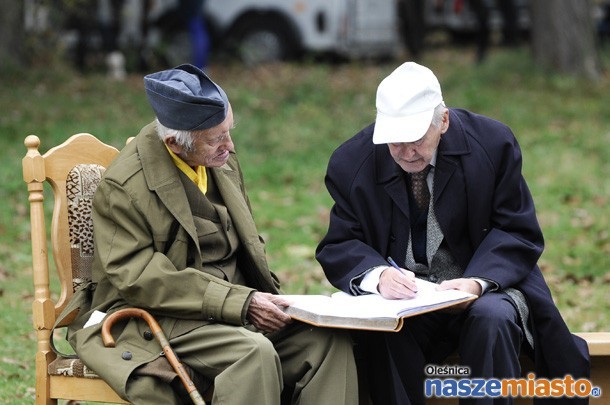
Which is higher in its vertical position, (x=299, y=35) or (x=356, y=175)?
(x=356, y=175)

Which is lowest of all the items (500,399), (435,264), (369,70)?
(369,70)

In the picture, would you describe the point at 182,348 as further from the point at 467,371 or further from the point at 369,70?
the point at 369,70

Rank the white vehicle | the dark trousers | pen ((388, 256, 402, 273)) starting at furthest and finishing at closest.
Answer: the white vehicle
pen ((388, 256, 402, 273))
the dark trousers

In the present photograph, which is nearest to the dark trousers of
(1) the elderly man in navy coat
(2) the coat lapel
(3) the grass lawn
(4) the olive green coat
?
(1) the elderly man in navy coat

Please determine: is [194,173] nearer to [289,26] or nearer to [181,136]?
[181,136]

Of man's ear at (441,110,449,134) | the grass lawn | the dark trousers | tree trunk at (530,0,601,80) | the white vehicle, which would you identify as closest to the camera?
the dark trousers

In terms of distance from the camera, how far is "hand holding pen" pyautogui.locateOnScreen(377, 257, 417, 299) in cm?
434

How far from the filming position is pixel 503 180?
15.2 feet

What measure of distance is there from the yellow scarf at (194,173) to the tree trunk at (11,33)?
8.69 metres

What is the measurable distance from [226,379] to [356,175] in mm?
1096

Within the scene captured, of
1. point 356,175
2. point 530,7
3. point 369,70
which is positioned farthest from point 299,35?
point 356,175

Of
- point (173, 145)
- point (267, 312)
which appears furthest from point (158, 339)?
point (173, 145)

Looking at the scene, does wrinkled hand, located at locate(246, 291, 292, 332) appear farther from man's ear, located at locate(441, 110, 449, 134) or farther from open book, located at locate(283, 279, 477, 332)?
man's ear, located at locate(441, 110, 449, 134)

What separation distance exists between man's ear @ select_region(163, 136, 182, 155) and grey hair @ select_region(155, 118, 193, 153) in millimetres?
14
